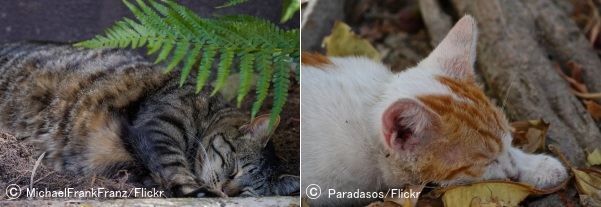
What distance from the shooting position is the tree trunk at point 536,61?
7.89 feet

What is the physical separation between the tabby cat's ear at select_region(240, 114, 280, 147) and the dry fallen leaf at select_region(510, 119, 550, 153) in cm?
83

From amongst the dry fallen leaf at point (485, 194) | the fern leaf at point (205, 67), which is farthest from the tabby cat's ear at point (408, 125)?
the fern leaf at point (205, 67)

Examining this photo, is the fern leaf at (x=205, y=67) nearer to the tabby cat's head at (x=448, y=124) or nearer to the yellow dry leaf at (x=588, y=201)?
the tabby cat's head at (x=448, y=124)

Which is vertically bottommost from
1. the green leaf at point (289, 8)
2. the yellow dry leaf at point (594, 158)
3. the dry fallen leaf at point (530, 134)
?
the yellow dry leaf at point (594, 158)

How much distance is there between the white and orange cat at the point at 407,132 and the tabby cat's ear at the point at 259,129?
0.17m

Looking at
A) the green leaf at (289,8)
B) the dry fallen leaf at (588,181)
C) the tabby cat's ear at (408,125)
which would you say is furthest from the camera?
the dry fallen leaf at (588,181)

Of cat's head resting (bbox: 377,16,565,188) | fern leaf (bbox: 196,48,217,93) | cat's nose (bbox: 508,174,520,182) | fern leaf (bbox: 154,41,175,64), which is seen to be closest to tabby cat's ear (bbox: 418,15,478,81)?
cat's head resting (bbox: 377,16,565,188)

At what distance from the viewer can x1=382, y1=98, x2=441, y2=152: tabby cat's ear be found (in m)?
1.52

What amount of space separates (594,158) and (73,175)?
1.62 meters

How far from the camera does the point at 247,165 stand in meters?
1.92

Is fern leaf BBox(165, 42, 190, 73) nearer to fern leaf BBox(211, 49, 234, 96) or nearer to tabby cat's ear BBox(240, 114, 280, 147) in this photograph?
fern leaf BBox(211, 49, 234, 96)

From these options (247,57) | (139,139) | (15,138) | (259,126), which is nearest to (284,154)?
(259,126)

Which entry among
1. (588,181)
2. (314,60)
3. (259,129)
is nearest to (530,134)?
(588,181)

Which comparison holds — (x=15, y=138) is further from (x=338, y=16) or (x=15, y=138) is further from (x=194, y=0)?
(x=338, y=16)
